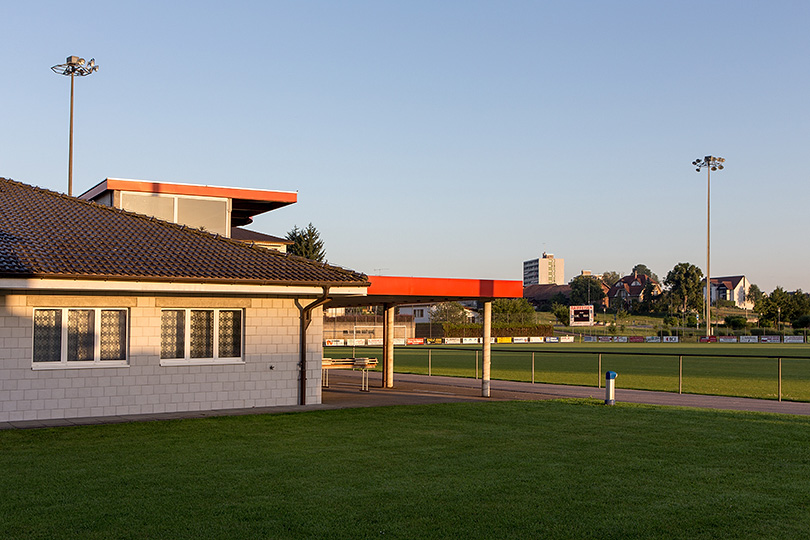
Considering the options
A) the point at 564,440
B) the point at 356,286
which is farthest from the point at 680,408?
the point at 356,286

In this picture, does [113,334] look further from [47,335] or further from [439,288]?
[439,288]

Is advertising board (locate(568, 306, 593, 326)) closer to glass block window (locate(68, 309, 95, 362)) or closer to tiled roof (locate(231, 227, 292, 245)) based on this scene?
tiled roof (locate(231, 227, 292, 245))

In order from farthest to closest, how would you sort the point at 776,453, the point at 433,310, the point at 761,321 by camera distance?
A: 1. the point at 761,321
2. the point at 433,310
3. the point at 776,453

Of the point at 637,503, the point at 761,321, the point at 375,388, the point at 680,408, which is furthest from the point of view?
the point at 761,321

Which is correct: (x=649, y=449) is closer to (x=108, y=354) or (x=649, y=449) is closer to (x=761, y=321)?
(x=108, y=354)

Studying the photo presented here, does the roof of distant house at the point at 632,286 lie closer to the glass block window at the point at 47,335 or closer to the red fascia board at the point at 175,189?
the red fascia board at the point at 175,189

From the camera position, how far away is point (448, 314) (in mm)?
94750

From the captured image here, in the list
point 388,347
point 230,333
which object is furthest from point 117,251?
point 388,347

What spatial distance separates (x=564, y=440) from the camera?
12.1 m

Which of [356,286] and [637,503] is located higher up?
[356,286]

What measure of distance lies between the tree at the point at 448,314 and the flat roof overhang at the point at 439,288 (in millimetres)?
Result: 73374

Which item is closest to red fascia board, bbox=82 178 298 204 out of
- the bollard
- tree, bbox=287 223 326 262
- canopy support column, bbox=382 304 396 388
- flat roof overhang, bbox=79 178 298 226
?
flat roof overhang, bbox=79 178 298 226

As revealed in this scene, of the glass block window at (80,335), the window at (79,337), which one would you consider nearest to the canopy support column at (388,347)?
the window at (79,337)

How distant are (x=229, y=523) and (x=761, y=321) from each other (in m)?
124
